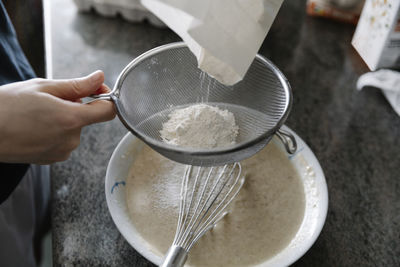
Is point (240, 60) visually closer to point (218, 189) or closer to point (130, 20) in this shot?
point (218, 189)

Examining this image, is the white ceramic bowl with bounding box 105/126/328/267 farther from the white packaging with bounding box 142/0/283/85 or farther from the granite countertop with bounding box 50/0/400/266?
the white packaging with bounding box 142/0/283/85

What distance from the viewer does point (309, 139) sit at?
0.83m

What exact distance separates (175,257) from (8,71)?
1.73 ft

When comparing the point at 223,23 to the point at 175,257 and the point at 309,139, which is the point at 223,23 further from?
the point at 309,139

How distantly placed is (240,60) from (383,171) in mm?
467

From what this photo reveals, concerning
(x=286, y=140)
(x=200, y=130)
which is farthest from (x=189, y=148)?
(x=286, y=140)

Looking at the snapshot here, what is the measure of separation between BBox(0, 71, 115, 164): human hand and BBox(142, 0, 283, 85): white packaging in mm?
172

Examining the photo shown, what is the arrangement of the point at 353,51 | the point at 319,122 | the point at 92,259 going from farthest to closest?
the point at 353,51 < the point at 319,122 < the point at 92,259

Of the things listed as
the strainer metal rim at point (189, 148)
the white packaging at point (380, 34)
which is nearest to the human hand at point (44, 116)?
the strainer metal rim at point (189, 148)

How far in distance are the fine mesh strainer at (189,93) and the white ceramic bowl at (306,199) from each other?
52 millimetres

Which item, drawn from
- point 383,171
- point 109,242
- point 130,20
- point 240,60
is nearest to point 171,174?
point 109,242

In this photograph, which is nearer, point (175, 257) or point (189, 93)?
point (175, 257)

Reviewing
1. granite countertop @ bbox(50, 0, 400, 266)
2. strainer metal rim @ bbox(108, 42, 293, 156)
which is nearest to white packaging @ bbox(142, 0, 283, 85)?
strainer metal rim @ bbox(108, 42, 293, 156)

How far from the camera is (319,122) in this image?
0.86 m
